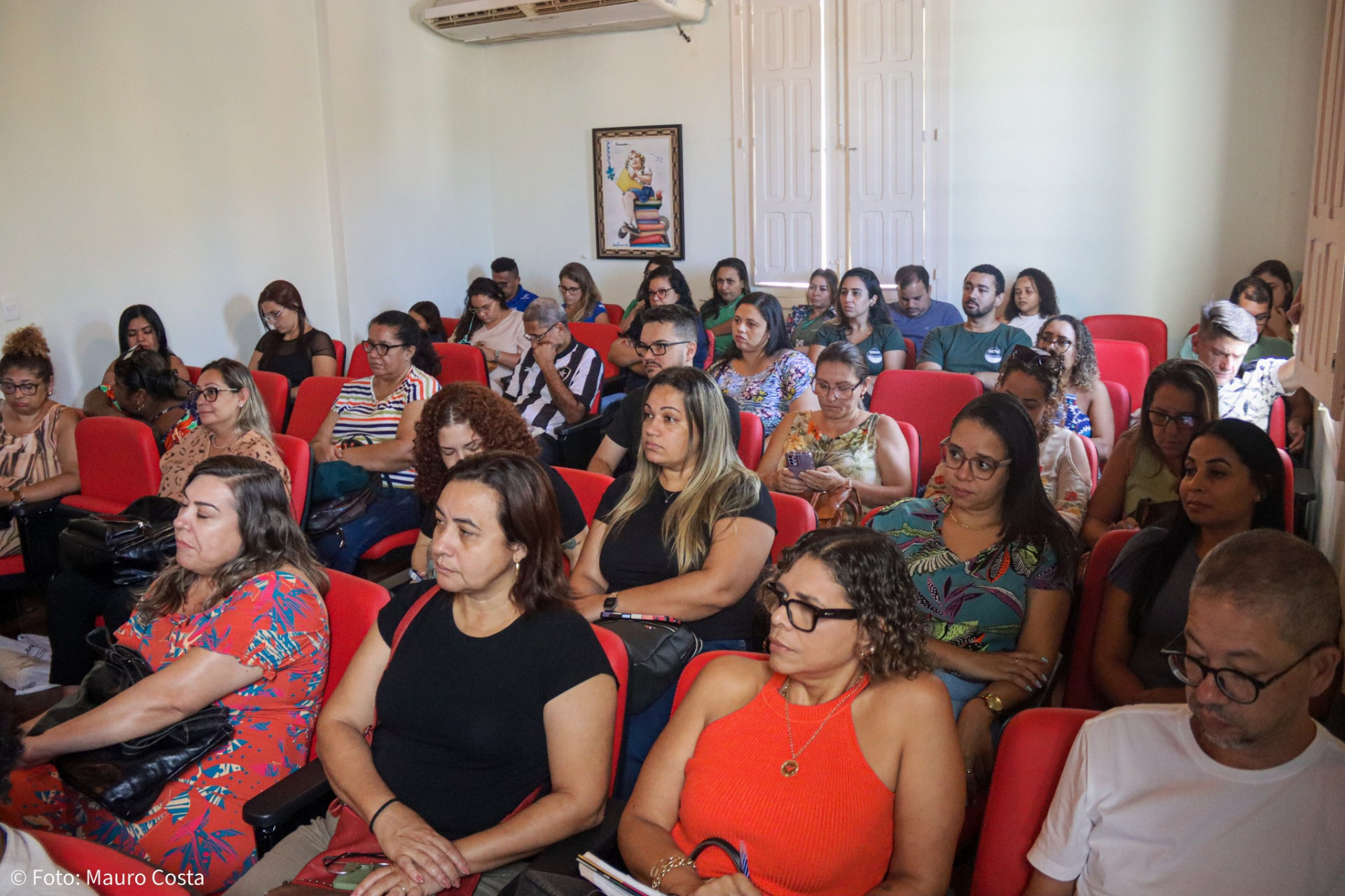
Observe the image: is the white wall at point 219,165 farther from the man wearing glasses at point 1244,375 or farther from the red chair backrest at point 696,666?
the man wearing glasses at point 1244,375

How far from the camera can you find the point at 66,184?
555 cm

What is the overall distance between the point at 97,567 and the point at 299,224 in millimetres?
4460

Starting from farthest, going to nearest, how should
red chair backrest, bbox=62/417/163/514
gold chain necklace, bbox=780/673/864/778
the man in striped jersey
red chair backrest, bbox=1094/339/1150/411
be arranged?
→ 1. red chair backrest, bbox=1094/339/1150/411
2. the man in striped jersey
3. red chair backrest, bbox=62/417/163/514
4. gold chain necklace, bbox=780/673/864/778

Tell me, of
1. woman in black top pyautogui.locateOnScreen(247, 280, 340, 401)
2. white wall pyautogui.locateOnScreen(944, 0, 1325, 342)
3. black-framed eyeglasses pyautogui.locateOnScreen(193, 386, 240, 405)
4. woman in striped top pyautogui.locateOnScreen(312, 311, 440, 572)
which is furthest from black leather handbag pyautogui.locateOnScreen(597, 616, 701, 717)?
white wall pyautogui.locateOnScreen(944, 0, 1325, 342)

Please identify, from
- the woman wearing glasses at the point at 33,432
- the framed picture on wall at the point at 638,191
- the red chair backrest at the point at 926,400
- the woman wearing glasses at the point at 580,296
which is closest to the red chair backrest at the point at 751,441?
the red chair backrest at the point at 926,400

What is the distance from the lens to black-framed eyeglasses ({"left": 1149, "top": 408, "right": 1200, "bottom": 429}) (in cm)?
288

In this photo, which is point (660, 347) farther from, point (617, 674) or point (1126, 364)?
point (1126, 364)

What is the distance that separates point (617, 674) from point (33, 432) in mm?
3421

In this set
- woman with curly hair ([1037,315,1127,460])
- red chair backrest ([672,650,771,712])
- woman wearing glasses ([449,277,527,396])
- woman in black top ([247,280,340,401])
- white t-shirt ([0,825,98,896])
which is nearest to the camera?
white t-shirt ([0,825,98,896])

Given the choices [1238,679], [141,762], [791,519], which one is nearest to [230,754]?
[141,762]

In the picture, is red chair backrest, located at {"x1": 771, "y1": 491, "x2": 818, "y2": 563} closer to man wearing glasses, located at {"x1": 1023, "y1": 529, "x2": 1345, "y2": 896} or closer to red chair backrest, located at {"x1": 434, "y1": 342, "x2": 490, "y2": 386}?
man wearing glasses, located at {"x1": 1023, "y1": 529, "x2": 1345, "y2": 896}

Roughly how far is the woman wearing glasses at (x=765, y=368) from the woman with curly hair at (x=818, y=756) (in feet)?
8.17

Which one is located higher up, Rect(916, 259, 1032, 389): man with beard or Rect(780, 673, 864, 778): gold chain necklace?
Rect(916, 259, 1032, 389): man with beard

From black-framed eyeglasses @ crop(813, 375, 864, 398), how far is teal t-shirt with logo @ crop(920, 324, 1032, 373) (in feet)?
7.53
